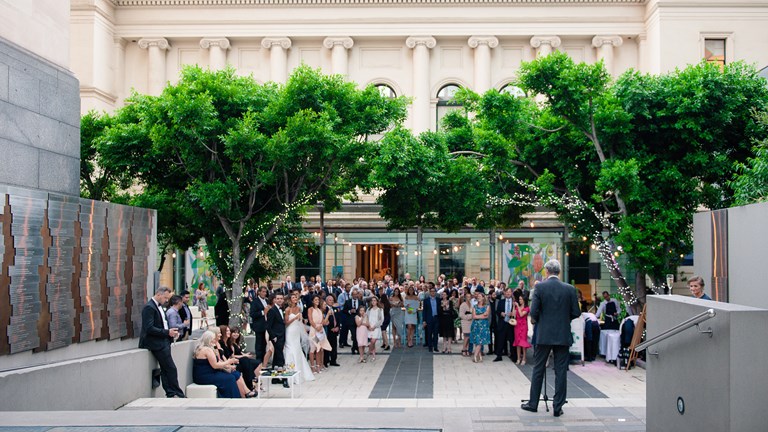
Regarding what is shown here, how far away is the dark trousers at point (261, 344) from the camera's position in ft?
56.8

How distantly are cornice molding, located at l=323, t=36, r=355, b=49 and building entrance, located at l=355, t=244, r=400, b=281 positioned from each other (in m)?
14.3

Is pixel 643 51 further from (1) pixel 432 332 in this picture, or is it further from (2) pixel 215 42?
(1) pixel 432 332

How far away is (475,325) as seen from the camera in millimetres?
19562

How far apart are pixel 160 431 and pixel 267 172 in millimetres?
12931

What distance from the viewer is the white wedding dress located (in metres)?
16.7

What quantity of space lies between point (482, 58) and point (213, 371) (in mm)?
32888

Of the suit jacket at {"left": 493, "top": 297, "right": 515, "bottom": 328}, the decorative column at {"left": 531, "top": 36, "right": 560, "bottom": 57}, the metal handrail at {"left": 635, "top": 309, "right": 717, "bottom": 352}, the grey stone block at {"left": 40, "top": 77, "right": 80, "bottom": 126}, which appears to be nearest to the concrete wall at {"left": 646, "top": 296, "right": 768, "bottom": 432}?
the metal handrail at {"left": 635, "top": 309, "right": 717, "bottom": 352}

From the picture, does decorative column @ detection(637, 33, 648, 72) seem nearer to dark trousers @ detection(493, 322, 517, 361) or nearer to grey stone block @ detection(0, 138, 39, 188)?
dark trousers @ detection(493, 322, 517, 361)

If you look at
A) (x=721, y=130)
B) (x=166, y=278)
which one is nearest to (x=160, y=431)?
(x=721, y=130)

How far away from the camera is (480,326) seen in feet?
64.1

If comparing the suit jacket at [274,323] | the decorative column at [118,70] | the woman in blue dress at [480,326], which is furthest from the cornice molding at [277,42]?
the suit jacket at [274,323]

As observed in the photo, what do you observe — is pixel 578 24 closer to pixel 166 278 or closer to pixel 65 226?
pixel 166 278

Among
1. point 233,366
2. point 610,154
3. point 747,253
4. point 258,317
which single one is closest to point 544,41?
point 610,154

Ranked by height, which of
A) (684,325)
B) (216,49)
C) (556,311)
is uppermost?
(216,49)
